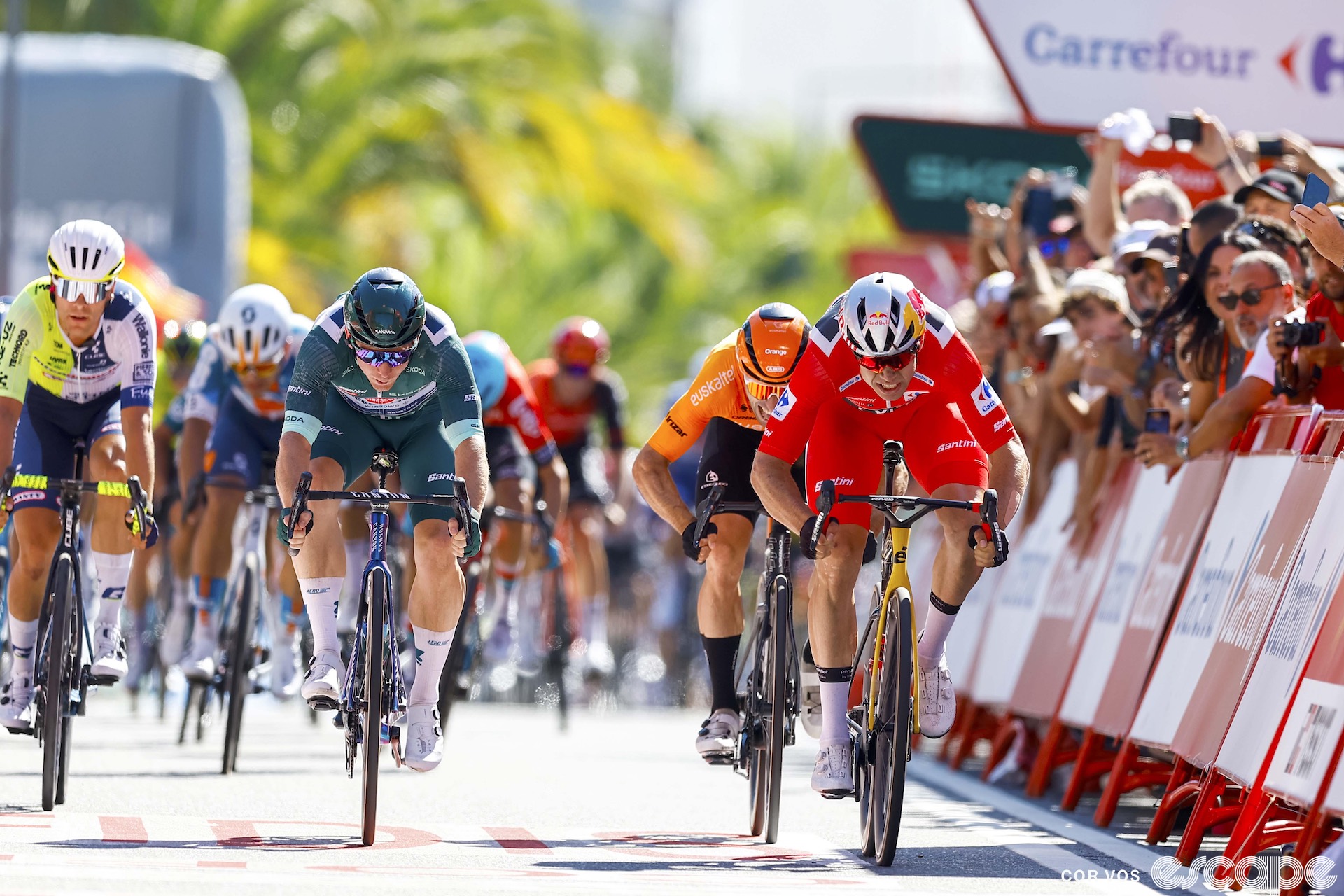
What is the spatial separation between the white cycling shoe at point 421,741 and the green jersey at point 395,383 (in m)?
1.05

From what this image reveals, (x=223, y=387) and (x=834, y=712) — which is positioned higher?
(x=834, y=712)

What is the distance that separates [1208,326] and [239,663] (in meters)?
4.91

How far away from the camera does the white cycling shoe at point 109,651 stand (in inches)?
408

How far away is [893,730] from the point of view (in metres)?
8.53

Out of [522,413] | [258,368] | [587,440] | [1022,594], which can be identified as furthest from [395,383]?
[587,440]

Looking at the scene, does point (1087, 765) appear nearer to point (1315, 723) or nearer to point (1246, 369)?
point (1246, 369)

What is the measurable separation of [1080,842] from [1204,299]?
2.83m

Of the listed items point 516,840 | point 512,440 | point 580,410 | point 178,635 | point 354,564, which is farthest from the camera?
point 580,410

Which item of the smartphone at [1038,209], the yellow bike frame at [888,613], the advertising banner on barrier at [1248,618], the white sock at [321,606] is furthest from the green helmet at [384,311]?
the smartphone at [1038,209]

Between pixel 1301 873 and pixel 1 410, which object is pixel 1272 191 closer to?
pixel 1301 873

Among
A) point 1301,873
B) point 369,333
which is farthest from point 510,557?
point 1301,873

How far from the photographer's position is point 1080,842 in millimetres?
9562

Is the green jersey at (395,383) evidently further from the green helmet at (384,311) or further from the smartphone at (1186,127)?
the smartphone at (1186,127)

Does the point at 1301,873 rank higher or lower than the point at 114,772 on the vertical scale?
higher
